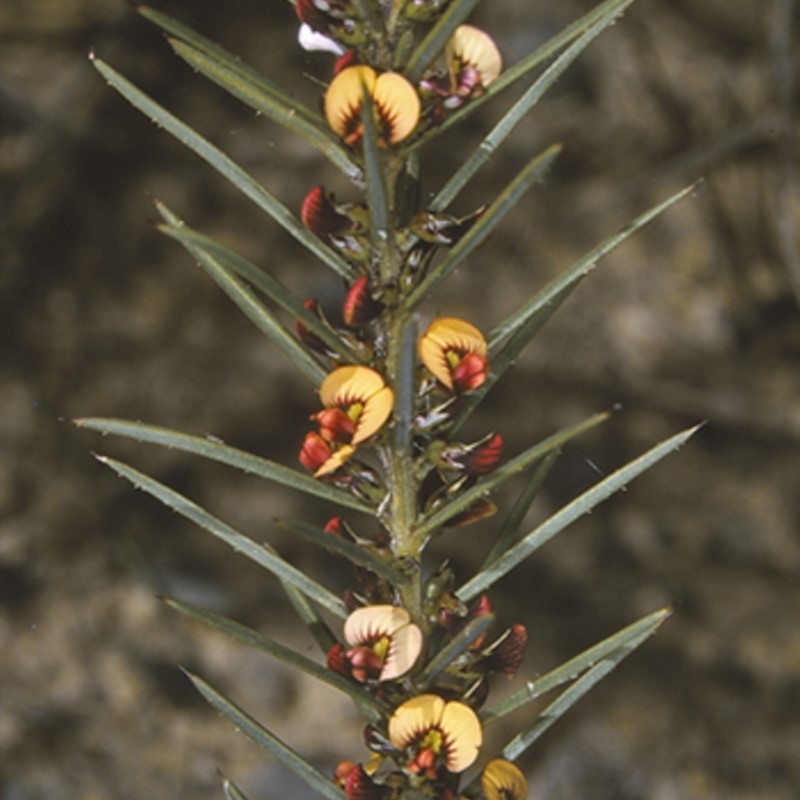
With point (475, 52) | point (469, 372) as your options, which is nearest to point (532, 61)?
point (475, 52)

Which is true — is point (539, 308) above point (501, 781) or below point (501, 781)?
above

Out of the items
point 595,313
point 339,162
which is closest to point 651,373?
point 595,313

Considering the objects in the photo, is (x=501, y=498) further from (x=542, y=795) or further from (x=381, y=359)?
(x=381, y=359)

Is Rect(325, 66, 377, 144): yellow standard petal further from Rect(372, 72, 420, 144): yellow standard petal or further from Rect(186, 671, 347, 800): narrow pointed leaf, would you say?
Rect(186, 671, 347, 800): narrow pointed leaf

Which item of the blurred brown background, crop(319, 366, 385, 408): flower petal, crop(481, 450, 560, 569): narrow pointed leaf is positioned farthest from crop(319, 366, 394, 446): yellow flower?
the blurred brown background

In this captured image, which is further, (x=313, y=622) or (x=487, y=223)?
(x=313, y=622)

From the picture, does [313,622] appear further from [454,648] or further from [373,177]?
[373,177]

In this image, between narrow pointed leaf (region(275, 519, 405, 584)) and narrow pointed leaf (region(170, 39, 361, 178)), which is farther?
narrow pointed leaf (region(170, 39, 361, 178))
